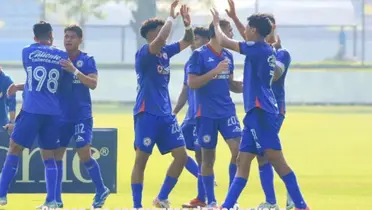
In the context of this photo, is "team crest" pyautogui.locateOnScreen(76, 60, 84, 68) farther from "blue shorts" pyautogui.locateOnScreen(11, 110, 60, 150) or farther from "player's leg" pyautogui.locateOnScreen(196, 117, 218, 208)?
"player's leg" pyautogui.locateOnScreen(196, 117, 218, 208)

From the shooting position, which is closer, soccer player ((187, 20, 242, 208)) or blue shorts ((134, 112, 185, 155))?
blue shorts ((134, 112, 185, 155))

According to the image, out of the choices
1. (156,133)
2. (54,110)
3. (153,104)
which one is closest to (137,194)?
(156,133)

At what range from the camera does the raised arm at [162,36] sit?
11.7m

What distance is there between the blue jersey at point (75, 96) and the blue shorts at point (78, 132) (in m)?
0.05

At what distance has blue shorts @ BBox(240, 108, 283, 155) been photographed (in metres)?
11.4

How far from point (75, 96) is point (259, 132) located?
2352 millimetres

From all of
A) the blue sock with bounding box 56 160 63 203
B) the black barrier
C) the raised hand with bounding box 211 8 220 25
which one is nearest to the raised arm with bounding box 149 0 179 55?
the raised hand with bounding box 211 8 220 25

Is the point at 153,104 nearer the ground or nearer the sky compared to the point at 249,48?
nearer the ground

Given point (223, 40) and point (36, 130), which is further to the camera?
point (36, 130)

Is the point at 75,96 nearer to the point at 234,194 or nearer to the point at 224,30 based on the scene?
the point at 224,30

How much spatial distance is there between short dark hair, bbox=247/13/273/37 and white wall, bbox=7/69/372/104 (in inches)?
1087

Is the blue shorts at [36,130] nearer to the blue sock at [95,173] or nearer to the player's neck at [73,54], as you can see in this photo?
the blue sock at [95,173]

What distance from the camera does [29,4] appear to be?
157 ft

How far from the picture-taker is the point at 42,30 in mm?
12523
